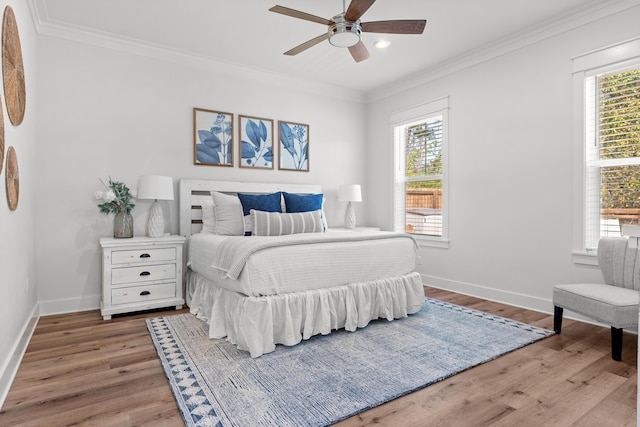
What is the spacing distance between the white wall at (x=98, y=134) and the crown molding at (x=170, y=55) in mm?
26

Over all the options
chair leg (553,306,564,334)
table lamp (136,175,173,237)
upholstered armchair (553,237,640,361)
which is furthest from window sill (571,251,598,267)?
table lamp (136,175,173,237)

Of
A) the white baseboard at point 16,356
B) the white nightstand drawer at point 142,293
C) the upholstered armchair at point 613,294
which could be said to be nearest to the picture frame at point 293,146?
the white nightstand drawer at point 142,293

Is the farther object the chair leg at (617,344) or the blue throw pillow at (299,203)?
the blue throw pillow at (299,203)

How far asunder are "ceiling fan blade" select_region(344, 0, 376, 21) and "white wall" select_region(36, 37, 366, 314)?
2144 millimetres

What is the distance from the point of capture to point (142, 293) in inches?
135

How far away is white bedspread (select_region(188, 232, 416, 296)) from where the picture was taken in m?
2.53

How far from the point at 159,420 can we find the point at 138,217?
2566 mm

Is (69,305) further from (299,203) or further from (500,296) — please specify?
(500,296)

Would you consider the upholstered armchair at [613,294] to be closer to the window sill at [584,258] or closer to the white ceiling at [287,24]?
the window sill at [584,258]

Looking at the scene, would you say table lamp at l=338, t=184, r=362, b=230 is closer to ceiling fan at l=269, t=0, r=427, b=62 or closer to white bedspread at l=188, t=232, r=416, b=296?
white bedspread at l=188, t=232, r=416, b=296

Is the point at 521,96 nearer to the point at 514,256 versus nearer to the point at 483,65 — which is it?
Answer: the point at 483,65

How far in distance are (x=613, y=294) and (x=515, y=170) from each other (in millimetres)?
1545

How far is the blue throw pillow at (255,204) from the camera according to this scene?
3.75 meters

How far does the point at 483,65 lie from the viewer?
13.2 feet
